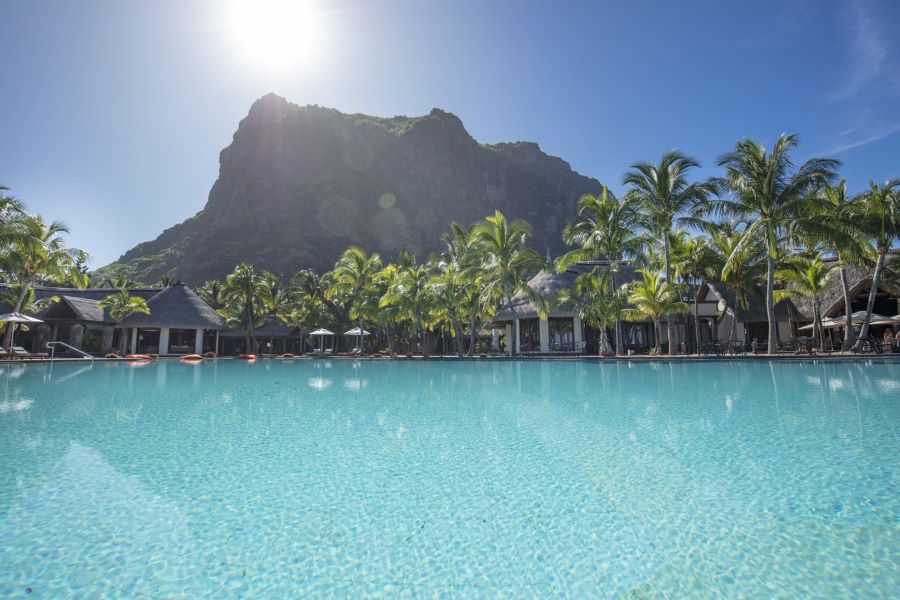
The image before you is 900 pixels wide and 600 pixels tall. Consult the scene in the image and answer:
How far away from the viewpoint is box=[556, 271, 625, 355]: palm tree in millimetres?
20580

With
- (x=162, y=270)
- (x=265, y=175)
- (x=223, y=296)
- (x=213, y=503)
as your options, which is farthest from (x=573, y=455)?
(x=265, y=175)

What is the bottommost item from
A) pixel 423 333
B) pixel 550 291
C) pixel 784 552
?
pixel 784 552

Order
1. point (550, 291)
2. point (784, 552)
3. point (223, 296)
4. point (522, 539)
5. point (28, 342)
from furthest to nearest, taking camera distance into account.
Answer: point (223, 296)
point (28, 342)
point (550, 291)
point (522, 539)
point (784, 552)

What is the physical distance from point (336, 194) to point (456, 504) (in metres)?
85.6

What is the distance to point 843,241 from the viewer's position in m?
17.6

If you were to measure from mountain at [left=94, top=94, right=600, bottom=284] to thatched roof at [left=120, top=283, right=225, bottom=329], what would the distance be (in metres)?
36.7

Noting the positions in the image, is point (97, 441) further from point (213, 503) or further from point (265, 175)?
point (265, 175)

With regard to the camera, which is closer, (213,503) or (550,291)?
(213,503)

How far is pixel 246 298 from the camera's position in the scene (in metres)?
33.9

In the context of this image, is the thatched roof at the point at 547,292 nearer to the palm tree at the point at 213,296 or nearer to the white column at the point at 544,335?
the white column at the point at 544,335

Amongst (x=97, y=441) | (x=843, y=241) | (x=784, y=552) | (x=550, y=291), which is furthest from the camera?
(x=550, y=291)

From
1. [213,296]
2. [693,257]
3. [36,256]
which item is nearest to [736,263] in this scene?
[693,257]

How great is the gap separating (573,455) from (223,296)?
117ft

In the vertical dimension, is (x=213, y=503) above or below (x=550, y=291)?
below
